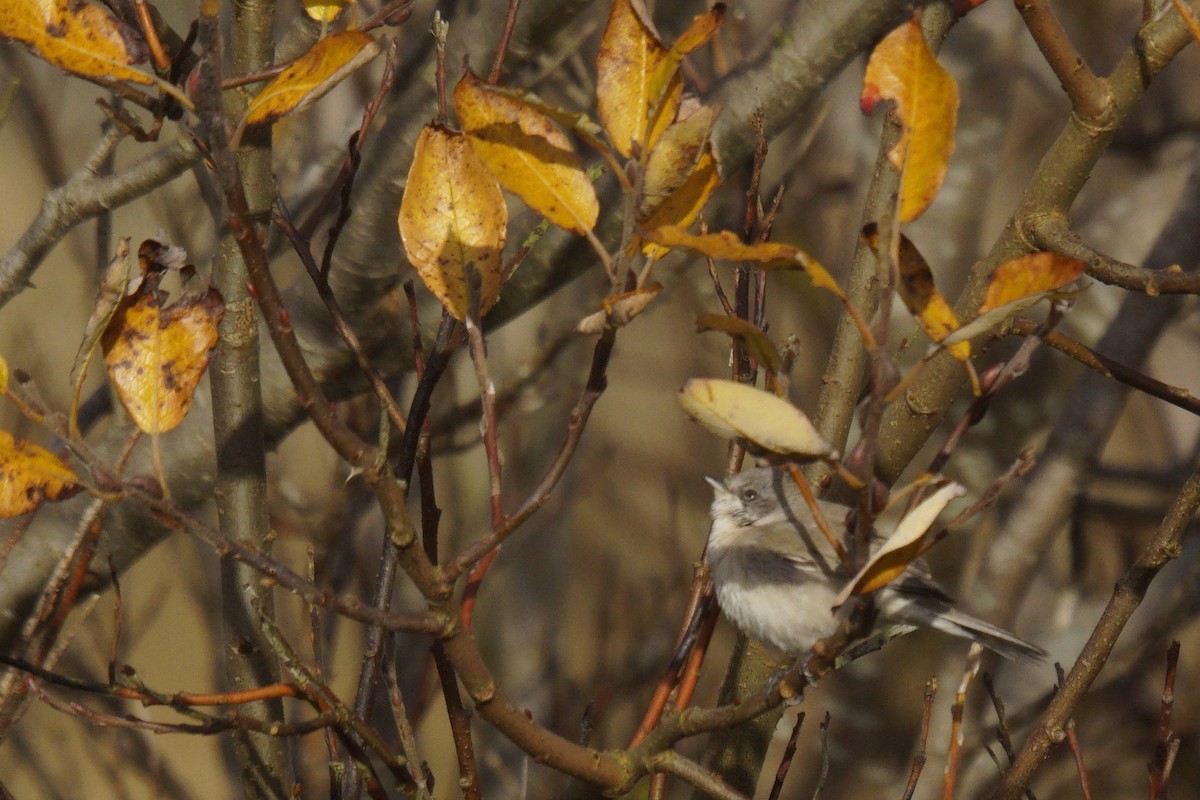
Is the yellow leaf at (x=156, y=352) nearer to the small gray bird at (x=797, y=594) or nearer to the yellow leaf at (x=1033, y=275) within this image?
the yellow leaf at (x=1033, y=275)

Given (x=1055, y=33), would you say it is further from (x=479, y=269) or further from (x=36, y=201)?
(x=36, y=201)

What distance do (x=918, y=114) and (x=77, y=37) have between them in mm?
591

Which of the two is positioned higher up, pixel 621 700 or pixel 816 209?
pixel 816 209

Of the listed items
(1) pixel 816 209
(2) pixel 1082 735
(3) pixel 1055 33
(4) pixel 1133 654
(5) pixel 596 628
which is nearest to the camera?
(3) pixel 1055 33

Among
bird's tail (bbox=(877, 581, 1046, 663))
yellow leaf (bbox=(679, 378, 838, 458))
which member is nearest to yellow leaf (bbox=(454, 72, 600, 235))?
yellow leaf (bbox=(679, 378, 838, 458))

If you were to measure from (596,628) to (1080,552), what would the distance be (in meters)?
1.78

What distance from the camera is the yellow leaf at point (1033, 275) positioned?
0.74 metres

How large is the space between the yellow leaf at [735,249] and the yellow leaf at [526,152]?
0.44ft

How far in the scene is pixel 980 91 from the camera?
3709mm

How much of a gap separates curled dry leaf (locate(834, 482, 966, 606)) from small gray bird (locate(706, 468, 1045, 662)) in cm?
88

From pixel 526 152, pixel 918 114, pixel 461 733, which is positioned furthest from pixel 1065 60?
pixel 461 733

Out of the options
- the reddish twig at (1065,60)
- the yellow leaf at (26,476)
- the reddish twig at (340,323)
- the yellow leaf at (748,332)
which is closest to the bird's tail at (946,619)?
the reddish twig at (1065,60)

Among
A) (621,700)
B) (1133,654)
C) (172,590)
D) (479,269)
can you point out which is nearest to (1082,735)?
(1133,654)

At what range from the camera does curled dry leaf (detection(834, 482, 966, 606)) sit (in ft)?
2.47
